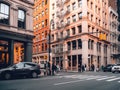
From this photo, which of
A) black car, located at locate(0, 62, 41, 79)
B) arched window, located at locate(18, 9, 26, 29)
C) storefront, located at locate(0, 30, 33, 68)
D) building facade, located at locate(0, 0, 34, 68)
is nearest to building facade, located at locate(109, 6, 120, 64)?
building facade, located at locate(0, 0, 34, 68)

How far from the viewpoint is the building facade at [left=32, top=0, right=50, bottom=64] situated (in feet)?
201

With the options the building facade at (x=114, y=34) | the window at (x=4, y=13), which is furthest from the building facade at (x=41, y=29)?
the window at (x=4, y=13)

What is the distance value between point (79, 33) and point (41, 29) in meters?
17.6

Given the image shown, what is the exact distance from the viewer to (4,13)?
2680 centimetres

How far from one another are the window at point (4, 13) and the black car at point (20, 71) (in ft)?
24.3

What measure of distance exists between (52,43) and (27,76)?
36346 mm

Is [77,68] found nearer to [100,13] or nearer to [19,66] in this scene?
[100,13]

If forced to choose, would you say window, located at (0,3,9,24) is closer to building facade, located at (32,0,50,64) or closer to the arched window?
the arched window

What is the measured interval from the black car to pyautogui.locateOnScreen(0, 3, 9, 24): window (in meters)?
7.42

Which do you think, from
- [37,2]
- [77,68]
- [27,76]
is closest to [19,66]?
[27,76]

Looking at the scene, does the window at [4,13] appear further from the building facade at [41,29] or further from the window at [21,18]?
the building facade at [41,29]

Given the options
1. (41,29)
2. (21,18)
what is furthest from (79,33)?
(21,18)

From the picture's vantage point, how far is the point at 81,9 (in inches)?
1941

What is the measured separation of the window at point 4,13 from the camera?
86.8ft
